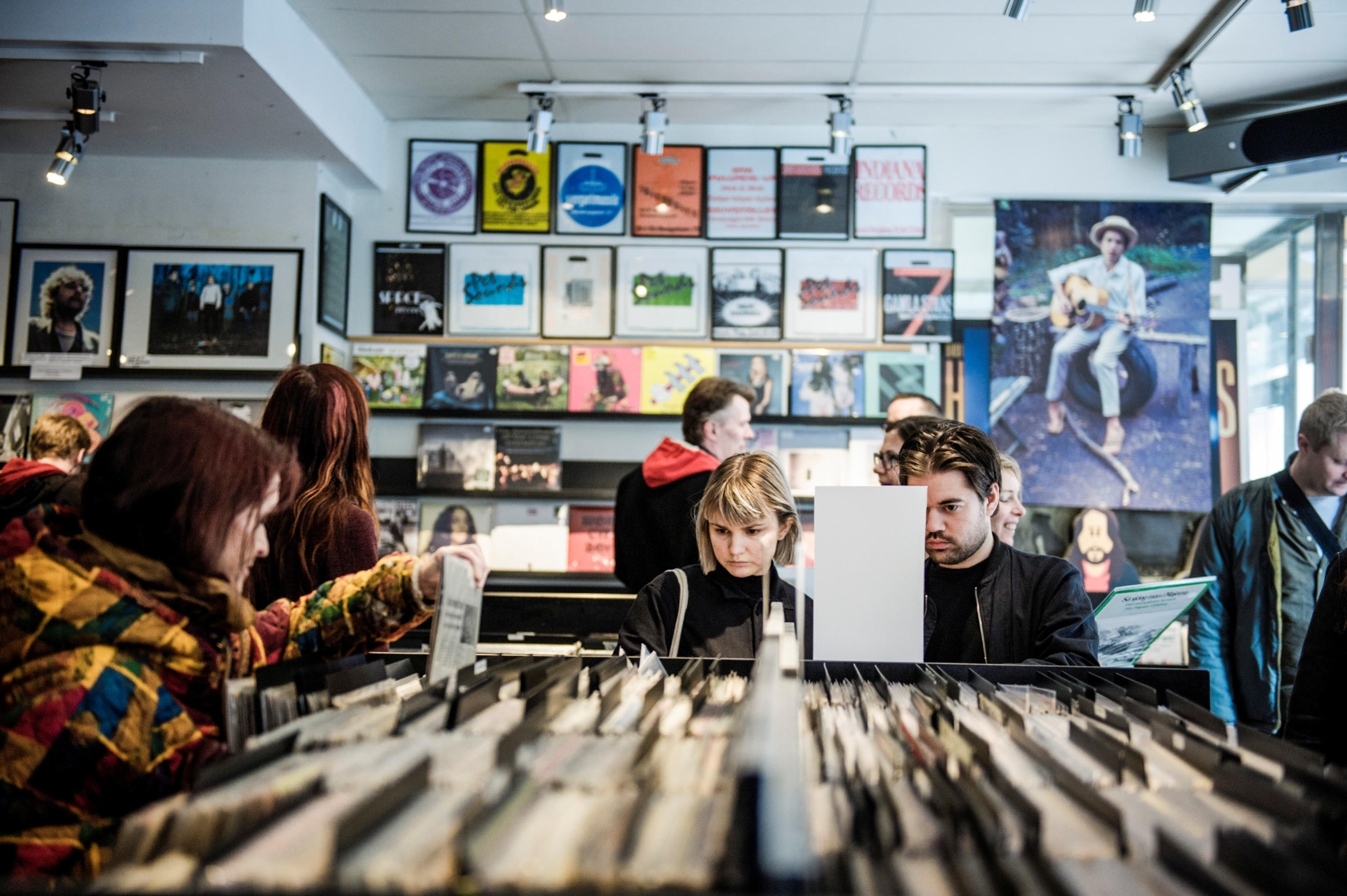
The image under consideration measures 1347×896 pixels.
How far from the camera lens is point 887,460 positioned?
2.83 meters

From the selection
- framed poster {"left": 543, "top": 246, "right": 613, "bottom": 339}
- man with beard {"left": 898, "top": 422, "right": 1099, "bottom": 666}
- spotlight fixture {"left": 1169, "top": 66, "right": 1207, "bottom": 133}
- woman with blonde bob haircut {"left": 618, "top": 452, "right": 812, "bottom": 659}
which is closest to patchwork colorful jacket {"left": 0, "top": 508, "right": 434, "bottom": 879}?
woman with blonde bob haircut {"left": 618, "top": 452, "right": 812, "bottom": 659}

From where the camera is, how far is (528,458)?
4211 millimetres

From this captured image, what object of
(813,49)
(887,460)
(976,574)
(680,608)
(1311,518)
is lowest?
(680,608)

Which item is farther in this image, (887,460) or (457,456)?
(457,456)

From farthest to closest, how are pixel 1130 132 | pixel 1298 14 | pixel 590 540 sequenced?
pixel 590 540, pixel 1130 132, pixel 1298 14

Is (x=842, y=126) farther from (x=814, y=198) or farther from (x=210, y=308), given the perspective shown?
(x=210, y=308)

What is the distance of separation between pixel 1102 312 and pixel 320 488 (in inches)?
151

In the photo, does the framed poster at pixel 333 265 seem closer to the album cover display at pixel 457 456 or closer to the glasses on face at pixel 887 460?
the album cover display at pixel 457 456

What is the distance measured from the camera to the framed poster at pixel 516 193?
4.29 metres

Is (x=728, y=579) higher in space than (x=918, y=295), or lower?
lower

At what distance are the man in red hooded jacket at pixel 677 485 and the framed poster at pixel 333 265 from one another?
5.99ft

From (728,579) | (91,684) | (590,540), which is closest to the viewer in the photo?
(91,684)

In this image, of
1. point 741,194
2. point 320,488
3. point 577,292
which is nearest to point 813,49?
point 741,194

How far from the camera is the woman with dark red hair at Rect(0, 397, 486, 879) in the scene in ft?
2.87
